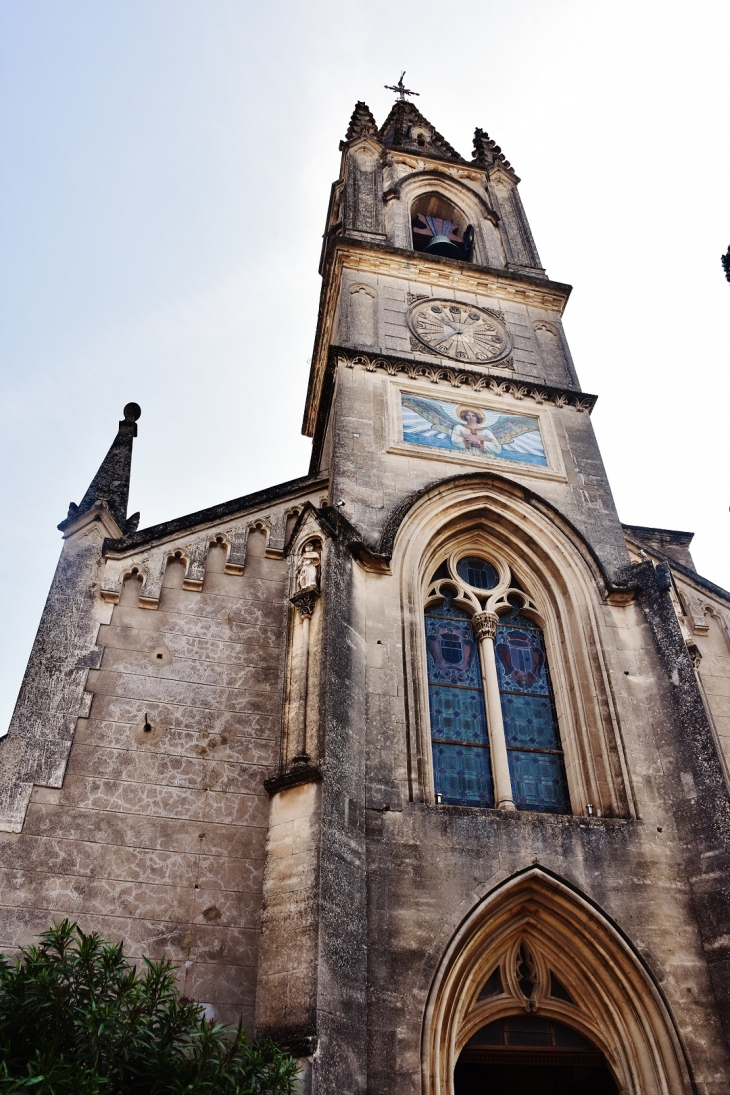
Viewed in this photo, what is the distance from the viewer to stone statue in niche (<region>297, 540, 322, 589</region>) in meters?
11.2

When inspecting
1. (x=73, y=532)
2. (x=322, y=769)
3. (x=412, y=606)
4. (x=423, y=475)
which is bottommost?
(x=322, y=769)

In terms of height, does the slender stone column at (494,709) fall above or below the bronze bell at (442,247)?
below

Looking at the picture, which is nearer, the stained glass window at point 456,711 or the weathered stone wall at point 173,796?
the weathered stone wall at point 173,796

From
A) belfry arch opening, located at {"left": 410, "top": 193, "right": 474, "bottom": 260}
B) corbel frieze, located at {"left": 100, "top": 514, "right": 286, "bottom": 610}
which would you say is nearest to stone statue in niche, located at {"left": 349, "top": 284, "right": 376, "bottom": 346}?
belfry arch opening, located at {"left": 410, "top": 193, "right": 474, "bottom": 260}

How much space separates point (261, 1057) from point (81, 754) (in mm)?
4578

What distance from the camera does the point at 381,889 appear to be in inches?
372

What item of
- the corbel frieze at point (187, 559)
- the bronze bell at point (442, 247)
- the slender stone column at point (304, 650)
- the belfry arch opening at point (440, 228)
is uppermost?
the belfry arch opening at point (440, 228)

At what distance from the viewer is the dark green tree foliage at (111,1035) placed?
6535 mm

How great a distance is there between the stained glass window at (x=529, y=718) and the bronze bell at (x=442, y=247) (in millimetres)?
10524

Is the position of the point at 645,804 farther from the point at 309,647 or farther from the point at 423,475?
the point at 423,475

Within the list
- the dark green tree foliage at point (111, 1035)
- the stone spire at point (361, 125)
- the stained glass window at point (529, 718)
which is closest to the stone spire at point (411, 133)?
the stone spire at point (361, 125)

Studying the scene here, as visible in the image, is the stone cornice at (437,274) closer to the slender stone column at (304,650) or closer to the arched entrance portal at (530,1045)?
the slender stone column at (304,650)

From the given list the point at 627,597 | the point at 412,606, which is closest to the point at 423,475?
the point at 412,606

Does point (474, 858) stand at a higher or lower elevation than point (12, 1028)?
higher
